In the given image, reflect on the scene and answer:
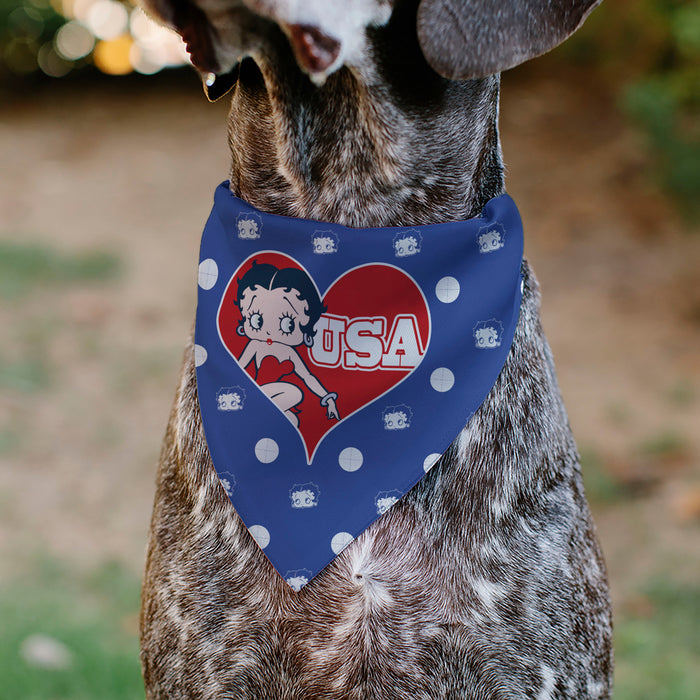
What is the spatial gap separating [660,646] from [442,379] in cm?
260

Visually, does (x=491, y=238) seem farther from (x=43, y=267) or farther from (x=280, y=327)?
(x=43, y=267)

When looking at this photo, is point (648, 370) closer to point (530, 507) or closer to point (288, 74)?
point (530, 507)

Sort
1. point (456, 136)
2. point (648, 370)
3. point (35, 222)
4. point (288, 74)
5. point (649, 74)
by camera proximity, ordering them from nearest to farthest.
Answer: point (288, 74), point (456, 136), point (648, 370), point (649, 74), point (35, 222)

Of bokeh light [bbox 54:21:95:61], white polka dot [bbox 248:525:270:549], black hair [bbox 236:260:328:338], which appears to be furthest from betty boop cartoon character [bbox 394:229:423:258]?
bokeh light [bbox 54:21:95:61]

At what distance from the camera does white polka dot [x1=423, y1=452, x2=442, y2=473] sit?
206 cm

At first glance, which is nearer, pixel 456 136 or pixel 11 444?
pixel 456 136

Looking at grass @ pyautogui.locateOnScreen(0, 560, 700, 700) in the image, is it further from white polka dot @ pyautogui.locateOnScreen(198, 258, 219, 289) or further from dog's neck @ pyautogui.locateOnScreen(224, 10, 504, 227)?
dog's neck @ pyautogui.locateOnScreen(224, 10, 504, 227)

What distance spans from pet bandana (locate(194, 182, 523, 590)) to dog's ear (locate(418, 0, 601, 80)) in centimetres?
41

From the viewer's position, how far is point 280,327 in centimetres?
216

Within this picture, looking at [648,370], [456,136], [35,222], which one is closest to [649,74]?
[648,370]

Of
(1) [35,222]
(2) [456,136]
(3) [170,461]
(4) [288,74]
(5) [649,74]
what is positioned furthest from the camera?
(1) [35,222]

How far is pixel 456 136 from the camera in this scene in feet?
6.84

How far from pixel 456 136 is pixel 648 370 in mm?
4684

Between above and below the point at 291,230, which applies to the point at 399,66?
above
